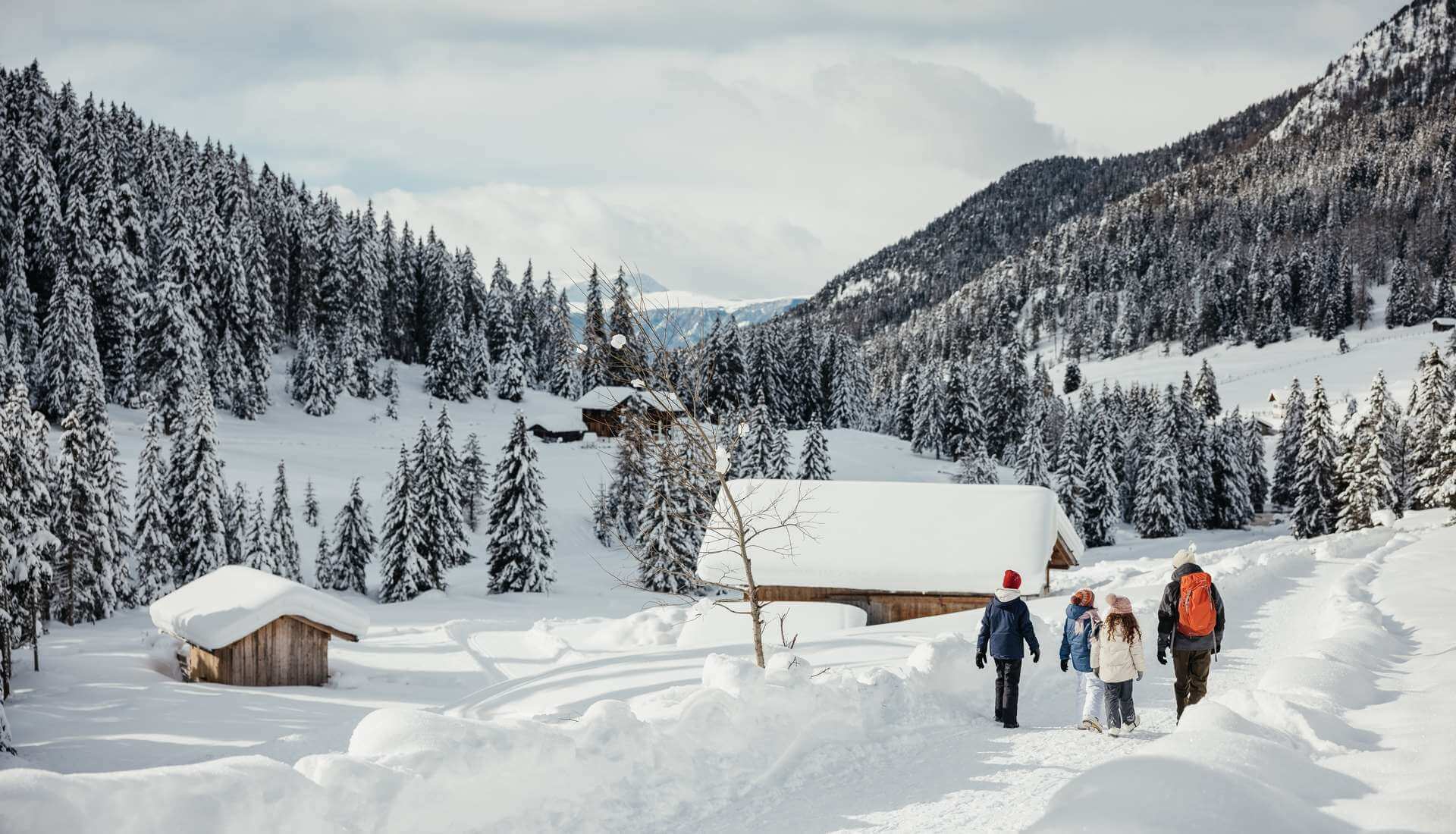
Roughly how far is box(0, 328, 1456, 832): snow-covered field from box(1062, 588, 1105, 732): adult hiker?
12.1 inches

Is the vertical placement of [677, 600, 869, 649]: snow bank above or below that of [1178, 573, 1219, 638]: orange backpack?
below

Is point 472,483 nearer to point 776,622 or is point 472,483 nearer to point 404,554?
point 404,554

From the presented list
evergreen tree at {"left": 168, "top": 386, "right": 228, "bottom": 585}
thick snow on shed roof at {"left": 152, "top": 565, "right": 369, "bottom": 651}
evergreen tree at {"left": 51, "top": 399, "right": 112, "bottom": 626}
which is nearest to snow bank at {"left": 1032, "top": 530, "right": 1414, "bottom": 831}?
thick snow on shed roof at {"left": 152, "top": 565, "right": 369, "bottom": 651}

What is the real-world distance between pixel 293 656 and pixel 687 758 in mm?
19318

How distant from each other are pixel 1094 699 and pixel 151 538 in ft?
130

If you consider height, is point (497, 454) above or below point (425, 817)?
above

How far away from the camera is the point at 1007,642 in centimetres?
943

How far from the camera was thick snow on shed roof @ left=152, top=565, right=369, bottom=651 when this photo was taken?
856 inches

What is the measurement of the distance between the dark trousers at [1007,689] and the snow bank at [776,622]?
33.2 ft

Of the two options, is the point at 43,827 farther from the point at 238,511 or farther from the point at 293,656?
the point at 238,511

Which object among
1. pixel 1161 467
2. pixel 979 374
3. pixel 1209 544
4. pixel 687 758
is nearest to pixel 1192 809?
pixel 687 758

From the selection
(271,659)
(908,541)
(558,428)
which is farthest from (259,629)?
(558,428)

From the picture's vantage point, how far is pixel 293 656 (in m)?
22.7

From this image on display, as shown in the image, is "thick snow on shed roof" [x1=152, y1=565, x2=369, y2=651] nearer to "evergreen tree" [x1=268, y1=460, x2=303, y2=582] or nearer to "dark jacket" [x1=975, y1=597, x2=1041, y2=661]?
"evergreen tree" [x1=268, y1=460, x2=303, y2=582]
